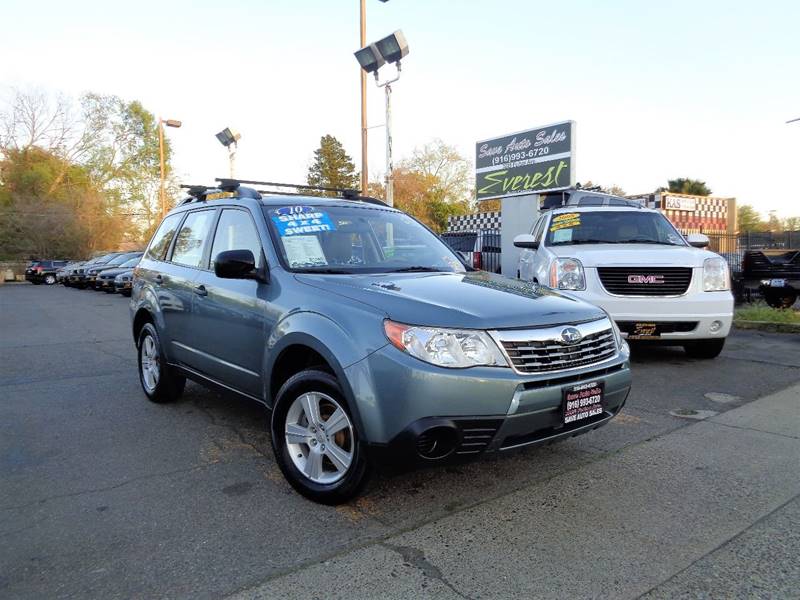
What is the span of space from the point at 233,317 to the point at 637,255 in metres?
4.72

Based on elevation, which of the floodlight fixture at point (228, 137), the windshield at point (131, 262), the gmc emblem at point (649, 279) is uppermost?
the floodlight fixture at point (228, 137)

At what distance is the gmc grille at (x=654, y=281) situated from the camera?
661 cm

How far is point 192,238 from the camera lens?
490 cm

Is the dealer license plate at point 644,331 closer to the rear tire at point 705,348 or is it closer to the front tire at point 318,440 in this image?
the rear tire at point 705,348

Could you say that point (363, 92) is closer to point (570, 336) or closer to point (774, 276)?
point (774, 276)

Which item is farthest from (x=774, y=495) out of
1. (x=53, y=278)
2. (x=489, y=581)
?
(x=53, y=278)

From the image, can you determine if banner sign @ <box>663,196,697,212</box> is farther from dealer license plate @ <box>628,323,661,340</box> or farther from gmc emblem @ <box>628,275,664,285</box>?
dealer license plate @ <box>628,323,661,340</box>

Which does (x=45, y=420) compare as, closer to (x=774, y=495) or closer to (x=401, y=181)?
(x=774, y=495)

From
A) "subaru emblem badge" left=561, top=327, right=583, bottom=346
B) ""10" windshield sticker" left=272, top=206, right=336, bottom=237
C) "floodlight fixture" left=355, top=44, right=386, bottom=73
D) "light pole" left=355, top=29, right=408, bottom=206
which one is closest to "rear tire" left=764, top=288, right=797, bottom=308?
"light pole" left=355, top=29, right=408, bottom=206


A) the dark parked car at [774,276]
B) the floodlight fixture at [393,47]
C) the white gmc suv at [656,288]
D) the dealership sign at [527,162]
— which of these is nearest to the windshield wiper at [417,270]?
the white gmc suv at [656,288]

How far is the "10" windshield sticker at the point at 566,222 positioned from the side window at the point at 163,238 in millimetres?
4857

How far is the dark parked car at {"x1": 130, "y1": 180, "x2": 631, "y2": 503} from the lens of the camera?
2.83m

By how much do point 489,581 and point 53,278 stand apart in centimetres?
4101

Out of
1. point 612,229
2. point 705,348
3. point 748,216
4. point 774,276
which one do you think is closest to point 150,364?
point 612,229
